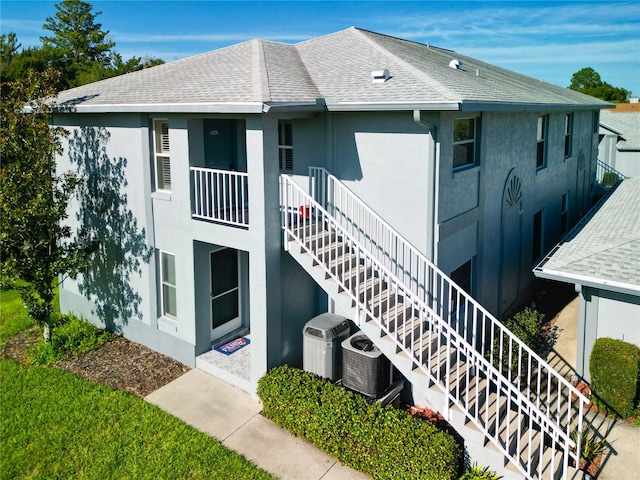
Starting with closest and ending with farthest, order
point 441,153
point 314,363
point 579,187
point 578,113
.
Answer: point 441,153
point 314,363
point 578,113
point 579,187

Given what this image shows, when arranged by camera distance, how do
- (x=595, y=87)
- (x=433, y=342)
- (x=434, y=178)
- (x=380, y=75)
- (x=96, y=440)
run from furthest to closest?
(x=595, y=87) < (x=380, y=75) < (x=434, y=178) < (x=433, y=342) < (x=96, y=440)

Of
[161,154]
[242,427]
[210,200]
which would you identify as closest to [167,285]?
[210,200]

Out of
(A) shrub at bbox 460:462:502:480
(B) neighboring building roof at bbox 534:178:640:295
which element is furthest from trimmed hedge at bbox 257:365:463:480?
(B) neighboring building roof at bbox 534:178:640:295

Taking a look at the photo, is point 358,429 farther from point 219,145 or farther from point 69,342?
point 69,342

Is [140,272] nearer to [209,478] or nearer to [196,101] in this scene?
[196,101]

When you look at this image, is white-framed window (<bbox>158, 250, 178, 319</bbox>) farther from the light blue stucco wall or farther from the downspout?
the light blue stucco wall

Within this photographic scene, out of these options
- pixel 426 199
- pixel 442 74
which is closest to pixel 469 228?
pixel 426 199
